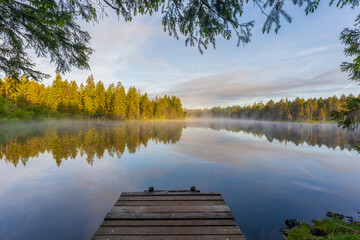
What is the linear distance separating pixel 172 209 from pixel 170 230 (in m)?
0.84

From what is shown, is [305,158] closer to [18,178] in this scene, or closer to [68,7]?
[68,7]

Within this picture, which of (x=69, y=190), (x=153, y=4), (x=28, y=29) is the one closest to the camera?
(x=153, y=4)

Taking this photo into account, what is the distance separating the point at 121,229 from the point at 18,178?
8481 mm

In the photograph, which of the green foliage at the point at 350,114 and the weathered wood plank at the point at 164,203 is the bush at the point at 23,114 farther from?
the green foliage at the point at 350,114

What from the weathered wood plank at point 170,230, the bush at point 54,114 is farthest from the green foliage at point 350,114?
the bush at point 54,114

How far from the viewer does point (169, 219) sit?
12.8 feet

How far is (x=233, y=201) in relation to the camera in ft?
21.2

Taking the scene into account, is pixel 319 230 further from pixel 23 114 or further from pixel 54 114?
pixel 54 114

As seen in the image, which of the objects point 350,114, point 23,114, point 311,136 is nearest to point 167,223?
point 350,114

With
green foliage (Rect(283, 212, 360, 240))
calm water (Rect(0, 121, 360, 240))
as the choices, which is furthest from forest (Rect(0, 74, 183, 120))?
green foliage (Rect(283, 212, 360, 240))

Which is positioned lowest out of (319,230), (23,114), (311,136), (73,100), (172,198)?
(311,136)

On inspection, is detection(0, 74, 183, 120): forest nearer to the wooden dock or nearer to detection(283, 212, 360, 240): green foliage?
the wooden dock

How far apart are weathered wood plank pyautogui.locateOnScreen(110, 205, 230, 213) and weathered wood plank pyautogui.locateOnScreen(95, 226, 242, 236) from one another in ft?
2.15

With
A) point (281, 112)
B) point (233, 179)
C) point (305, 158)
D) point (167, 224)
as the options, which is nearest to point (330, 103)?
point (281, 112)
